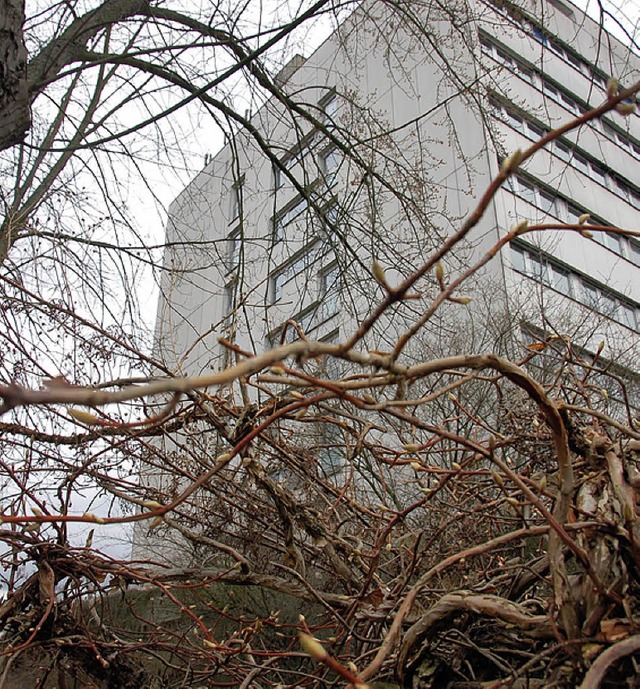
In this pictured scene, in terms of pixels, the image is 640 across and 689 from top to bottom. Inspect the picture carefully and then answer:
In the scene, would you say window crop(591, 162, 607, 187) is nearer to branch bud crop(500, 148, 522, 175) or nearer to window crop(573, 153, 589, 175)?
window crop(573, 153, 589, 175)

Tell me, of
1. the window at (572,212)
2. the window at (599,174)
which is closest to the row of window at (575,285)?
the window at (572,212)

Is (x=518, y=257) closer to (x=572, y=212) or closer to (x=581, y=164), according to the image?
(x=572, y=212)

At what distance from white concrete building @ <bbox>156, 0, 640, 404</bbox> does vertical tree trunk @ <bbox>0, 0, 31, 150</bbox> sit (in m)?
0.76

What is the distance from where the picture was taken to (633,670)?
25.7 inches

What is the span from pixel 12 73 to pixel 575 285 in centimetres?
922

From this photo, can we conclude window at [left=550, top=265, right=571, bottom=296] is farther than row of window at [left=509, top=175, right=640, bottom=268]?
No

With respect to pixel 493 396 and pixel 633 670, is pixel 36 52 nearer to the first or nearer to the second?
pixel 633 670

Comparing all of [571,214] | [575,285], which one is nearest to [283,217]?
[575,285]

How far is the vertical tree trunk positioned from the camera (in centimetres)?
202

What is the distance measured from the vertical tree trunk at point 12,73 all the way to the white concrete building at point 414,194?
762 millimetres

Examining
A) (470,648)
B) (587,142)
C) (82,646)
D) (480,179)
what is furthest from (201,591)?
(587,142)

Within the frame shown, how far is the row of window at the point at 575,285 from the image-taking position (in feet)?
29.0

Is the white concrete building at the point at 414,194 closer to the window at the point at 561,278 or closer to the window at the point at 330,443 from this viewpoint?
the window at the point at 561,278

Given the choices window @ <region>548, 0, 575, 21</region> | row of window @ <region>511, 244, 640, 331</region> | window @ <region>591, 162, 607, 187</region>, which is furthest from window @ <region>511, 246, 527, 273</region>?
window @ <region>548, 0, 575, 21</region>
